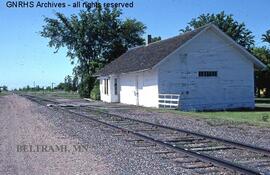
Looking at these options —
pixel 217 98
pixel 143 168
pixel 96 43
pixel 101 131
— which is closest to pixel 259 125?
pixel 101 131

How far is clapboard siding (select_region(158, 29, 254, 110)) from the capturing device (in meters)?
34.1

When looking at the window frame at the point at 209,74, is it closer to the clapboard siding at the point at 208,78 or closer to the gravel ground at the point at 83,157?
the clapboard siding at the point at 208,78

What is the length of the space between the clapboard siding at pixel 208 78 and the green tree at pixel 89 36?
32.8 metres

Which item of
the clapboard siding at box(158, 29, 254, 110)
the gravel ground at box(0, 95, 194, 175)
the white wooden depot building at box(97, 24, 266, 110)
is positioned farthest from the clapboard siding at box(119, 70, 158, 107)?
the gravel ground at box(0, 95, 194, 175)

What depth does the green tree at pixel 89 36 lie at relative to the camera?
68.5 m

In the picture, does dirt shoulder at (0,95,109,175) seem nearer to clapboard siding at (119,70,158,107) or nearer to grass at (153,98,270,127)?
grass at (153,98,270,127)

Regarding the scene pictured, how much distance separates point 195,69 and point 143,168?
25164 mm

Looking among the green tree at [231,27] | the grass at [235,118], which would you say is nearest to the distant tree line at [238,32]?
the green tree at [231,27]

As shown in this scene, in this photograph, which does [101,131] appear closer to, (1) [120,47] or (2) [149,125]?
(2) [149,125]

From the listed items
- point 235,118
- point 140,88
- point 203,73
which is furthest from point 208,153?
point 140,88

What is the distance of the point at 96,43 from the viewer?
227 ft

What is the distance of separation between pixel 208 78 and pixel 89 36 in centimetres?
3624

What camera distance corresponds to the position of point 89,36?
68.6 metres

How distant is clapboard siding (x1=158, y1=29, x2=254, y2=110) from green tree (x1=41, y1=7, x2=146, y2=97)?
32813 millimetres
